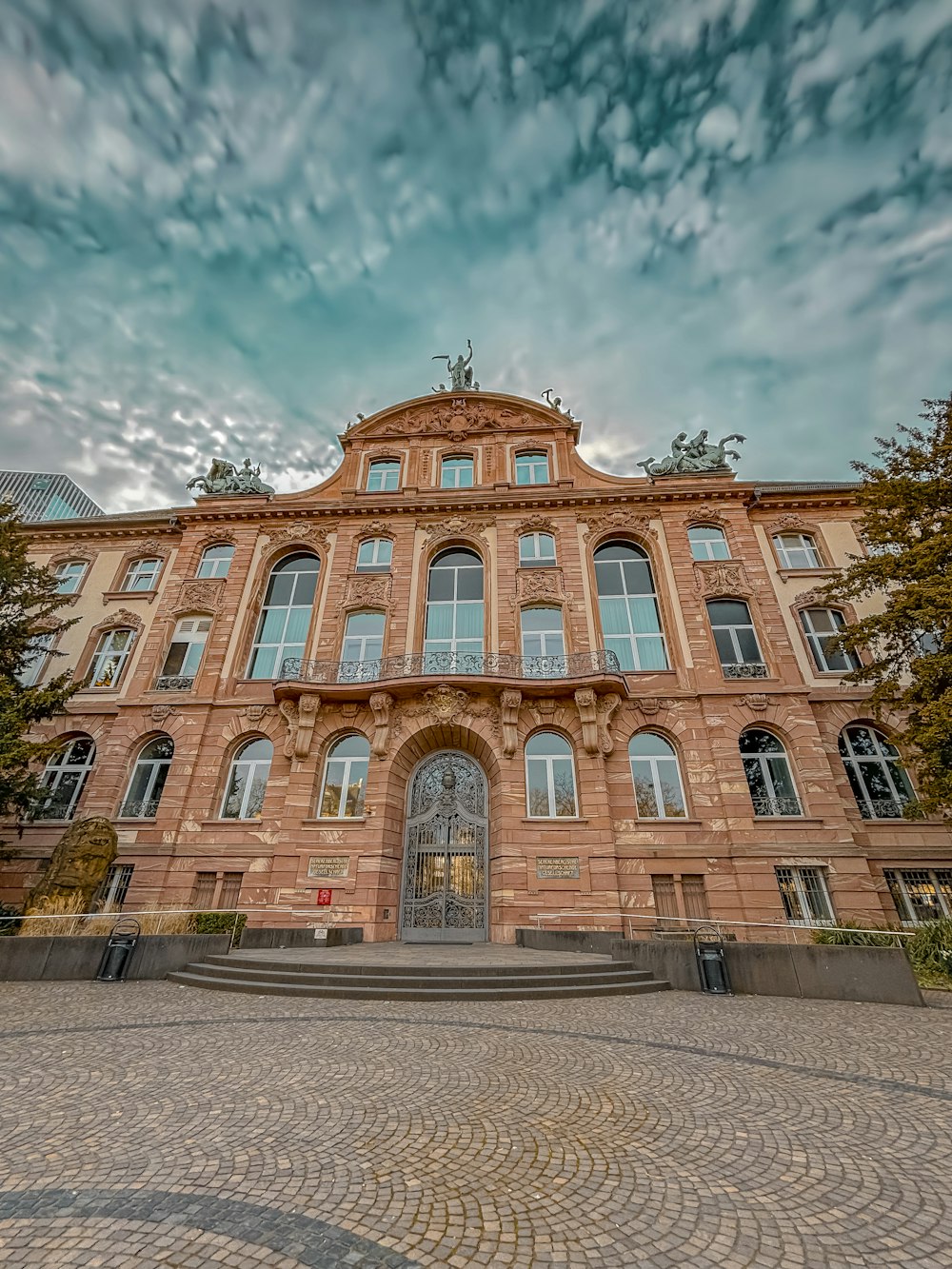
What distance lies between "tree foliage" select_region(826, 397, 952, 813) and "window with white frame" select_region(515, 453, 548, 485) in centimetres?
1105

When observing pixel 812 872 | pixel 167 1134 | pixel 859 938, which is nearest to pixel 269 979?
pixel 167 1134

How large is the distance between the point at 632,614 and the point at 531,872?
947 cm

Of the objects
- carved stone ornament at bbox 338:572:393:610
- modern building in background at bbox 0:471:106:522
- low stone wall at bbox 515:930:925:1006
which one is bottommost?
low stone wall at bbox 515:930:925:1006

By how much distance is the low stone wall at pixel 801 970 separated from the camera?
9219 millimetres

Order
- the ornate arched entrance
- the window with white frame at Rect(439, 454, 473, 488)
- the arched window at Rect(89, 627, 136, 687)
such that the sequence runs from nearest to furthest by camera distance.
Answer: the ornate arched entrance, the arched window at Rect(89, 627, 136, 687), the window with white frame at Rect(439, 454, 473, 488)

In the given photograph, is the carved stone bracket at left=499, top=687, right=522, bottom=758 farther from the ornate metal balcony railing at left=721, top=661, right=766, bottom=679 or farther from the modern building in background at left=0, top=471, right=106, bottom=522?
the modern building in background at left=0, top=471, right=106, bottom=522

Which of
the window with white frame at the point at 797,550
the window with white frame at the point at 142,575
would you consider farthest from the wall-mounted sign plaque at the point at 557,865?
the window with white frame at the point at 142,575

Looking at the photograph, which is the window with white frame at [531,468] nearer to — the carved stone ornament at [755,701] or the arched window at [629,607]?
the arched window at [629,607]

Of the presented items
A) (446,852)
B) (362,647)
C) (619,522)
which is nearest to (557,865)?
(446,852)

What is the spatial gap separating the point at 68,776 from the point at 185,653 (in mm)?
5528

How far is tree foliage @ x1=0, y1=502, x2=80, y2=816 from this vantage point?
13.5 m

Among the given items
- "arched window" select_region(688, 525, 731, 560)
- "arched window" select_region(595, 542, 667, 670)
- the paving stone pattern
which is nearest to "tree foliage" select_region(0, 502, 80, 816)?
the paving stone pattern

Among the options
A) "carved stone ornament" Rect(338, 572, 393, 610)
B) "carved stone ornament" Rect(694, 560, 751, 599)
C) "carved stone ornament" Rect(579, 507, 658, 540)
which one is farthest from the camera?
"carved stone ornament" Rect(579, 507, 658, 540)

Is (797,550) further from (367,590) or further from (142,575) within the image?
(142,575)
